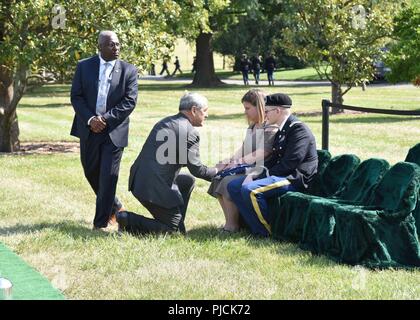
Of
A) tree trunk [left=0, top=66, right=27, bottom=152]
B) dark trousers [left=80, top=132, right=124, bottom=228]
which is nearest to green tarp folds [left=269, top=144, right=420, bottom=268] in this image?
dark trousers [left=80, top=132, right=124, bottom=228]

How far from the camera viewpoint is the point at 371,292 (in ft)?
20.6

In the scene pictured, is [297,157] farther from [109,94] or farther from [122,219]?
[109,94]

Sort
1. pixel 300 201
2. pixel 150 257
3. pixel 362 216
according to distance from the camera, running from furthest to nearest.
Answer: pixel 300 201, pixel 150 257, pixel 362 216

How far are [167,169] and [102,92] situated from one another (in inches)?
50.4

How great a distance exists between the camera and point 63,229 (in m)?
8.82

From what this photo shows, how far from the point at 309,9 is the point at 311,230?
17.6 m

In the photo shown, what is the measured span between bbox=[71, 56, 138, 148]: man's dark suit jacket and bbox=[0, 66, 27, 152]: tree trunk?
694cm

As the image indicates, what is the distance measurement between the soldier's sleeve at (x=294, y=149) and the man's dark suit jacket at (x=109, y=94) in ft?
5.62

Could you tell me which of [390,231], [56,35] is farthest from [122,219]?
[56,35]

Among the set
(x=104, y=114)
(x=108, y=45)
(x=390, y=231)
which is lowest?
(x=390, y=231)

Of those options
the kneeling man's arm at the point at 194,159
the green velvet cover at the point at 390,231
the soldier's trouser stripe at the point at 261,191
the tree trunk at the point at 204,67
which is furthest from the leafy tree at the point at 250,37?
the green velvet cover at the point at 390,231

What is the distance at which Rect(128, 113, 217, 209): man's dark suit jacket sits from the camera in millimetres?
8273

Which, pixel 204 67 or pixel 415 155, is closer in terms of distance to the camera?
pixel 415 155

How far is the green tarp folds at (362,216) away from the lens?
7.10 metres
